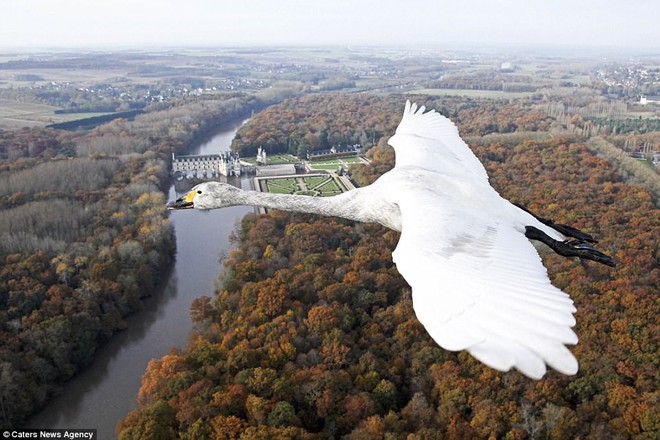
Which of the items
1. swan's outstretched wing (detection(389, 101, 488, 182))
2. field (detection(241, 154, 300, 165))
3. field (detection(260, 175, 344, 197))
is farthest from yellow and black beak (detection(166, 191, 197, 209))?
field (detection(241, 154, 300, 165))

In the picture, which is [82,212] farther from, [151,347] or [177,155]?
[177,155]

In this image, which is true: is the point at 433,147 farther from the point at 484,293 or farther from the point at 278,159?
the point at 278,159

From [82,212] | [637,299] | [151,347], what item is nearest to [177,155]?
[82,212]

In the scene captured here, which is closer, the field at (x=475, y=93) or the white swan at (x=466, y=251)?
the white swan at (x=466, y=251)

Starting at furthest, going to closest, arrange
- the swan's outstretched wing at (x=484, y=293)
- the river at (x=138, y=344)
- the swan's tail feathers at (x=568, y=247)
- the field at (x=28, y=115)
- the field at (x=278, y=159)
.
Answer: the field at (x=28, y=115) → the field at (x=278, y=159) → the river at (x=138, y=344) → the swan's tail feathers at (x=568, y=247) → the swan's outstretched wing at (x=484, y=293)

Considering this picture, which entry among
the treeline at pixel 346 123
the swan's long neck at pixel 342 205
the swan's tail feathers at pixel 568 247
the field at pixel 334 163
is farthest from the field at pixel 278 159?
the swan's tail feathers at pixel 568 247

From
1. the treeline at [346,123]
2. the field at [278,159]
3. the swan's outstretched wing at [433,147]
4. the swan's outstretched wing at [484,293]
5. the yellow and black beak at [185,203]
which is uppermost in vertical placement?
the swan's outstretched wing at [433,147]

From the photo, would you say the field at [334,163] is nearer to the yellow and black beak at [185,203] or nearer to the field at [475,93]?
the yellow and black beak at [185,203]
